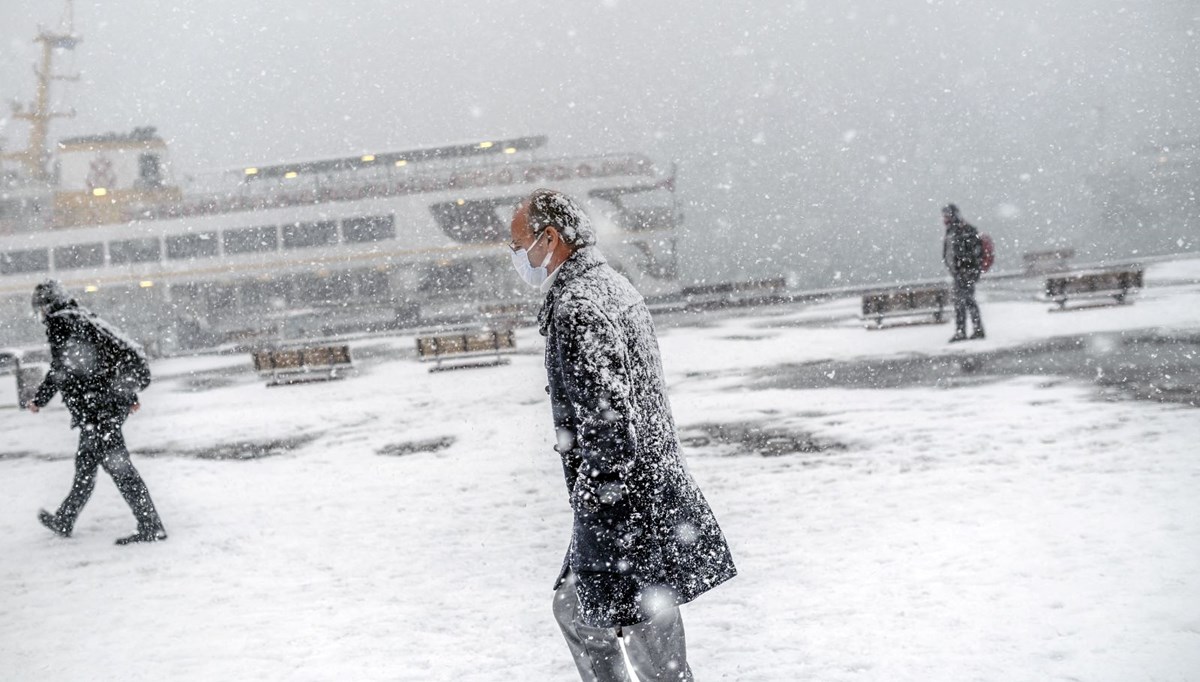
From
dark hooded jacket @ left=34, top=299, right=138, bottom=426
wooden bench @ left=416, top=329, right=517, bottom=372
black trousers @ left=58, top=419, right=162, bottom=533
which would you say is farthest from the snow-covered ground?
wooden bench @ left=416, top=329, right=517, bottom=372

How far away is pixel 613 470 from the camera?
2154mm

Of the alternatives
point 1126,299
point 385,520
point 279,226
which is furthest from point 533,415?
point 279,226

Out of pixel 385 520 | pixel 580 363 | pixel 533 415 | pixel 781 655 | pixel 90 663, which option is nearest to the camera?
pixel 580 363

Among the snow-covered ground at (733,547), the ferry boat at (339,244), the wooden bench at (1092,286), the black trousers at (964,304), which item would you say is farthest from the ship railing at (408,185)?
the snow-covered ground at (733,547)

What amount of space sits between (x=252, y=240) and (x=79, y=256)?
676 centimetres

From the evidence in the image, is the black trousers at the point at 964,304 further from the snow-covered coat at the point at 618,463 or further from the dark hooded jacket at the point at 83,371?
the snow-covered coat at the point at 618,463

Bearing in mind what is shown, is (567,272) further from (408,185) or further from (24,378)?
(408,185)

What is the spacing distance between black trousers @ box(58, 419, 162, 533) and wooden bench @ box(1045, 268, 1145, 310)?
1472 centimetres

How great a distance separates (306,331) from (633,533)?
100 feet

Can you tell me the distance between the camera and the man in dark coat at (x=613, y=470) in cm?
218

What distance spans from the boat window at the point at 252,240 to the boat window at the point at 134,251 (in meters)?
2.84

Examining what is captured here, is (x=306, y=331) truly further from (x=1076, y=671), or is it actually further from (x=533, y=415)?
(x=1076, y=671)

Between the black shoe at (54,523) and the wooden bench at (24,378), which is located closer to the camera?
the black shoe at (54,523)

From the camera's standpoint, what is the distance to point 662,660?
234 cm
